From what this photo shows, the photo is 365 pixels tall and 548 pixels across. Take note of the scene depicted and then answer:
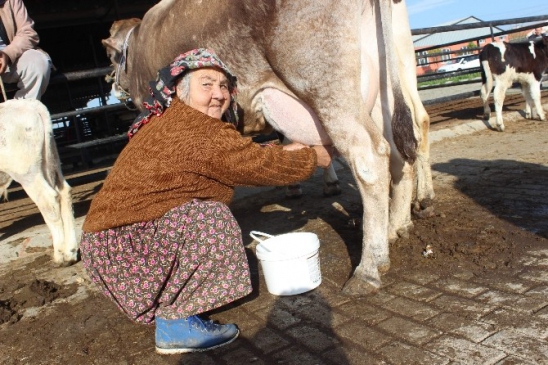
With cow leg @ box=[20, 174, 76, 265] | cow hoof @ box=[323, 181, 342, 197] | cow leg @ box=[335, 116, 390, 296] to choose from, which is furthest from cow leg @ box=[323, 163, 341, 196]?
cow leg @ box=[20, 174, 76, 265]

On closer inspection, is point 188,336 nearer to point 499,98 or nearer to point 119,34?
point 119,34

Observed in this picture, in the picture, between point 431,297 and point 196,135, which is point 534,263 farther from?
point 196,135

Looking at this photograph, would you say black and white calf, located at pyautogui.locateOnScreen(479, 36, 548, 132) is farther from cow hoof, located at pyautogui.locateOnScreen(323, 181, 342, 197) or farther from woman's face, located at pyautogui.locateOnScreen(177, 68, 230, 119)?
woman's face, located at pyautogui.locateOnScreen(177, 68, 230, 119)

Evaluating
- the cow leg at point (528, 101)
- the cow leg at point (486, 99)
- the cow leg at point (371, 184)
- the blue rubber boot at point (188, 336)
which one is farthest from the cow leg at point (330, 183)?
the cow leg at point (528, 101)

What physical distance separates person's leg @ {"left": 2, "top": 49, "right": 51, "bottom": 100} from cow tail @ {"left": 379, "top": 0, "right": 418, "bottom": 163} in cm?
334

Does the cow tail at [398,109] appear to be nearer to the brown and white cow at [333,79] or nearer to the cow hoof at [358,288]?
the brown and white cow at [333,79]

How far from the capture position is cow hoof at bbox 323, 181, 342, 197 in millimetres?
5309

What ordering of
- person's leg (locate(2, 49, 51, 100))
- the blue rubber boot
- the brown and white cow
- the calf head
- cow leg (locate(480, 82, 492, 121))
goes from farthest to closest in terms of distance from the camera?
1. cow leg (locate(480, 82, 492, 121))
2. the calf head
3. person's leg (locate(2, 49, 51, 100))
4. the brown and white cow
5. the blue rubber boot

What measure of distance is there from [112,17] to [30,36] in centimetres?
742

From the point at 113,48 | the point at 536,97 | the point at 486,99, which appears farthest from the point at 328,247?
the point at 536,97

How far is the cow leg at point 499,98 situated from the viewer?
27.4ft

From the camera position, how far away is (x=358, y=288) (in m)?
2.94

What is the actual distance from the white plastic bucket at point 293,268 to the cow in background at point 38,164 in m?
2.05

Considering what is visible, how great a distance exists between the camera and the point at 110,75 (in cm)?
588
